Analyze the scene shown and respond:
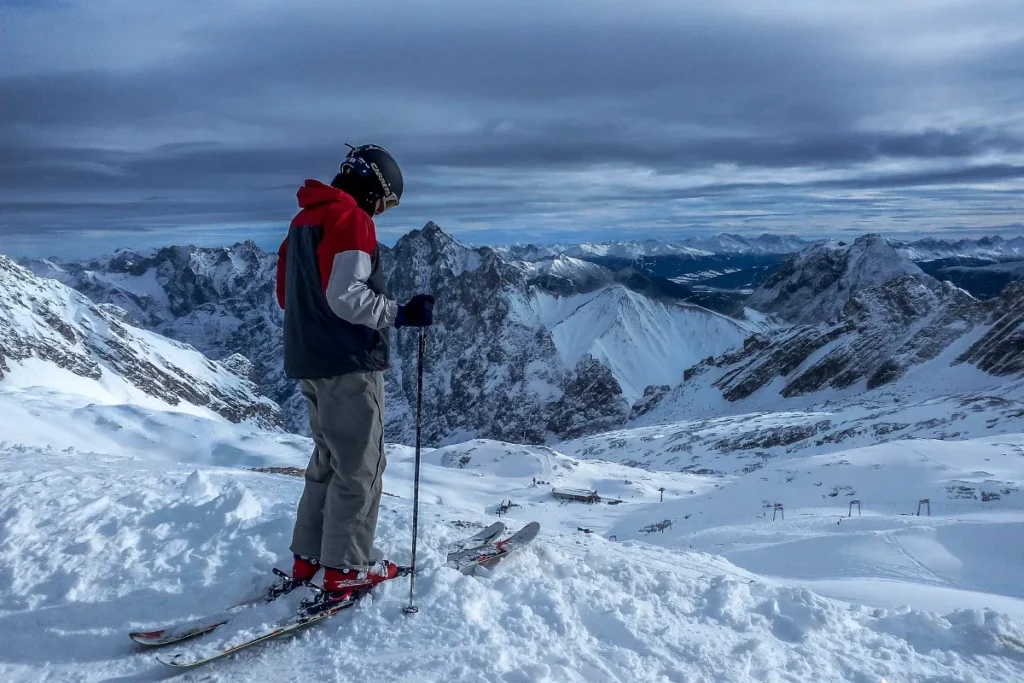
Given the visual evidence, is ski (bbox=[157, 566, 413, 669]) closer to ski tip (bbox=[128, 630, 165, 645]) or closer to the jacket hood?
ski tip (bbox=[128, 630, 165, 645])

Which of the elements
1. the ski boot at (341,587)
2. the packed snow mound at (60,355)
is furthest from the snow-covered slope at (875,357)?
the packed snow mound at (60,355)

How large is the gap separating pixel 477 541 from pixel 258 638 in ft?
8.20

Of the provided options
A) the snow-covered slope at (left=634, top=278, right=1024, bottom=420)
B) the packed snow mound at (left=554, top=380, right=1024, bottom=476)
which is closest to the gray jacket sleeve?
the packed snow mound at (left=554, top=380, right=1024, bottom=476)

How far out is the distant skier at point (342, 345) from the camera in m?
5.30

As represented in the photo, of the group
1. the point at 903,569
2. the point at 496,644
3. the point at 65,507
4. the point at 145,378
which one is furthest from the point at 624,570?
the point at 145,378

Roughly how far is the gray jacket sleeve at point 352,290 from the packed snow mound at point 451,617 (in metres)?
2.35

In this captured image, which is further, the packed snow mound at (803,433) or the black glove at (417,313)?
the packed snow mound at (803,433)

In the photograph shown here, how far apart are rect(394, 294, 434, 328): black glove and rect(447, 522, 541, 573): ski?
227 cm

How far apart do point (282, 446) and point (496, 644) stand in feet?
141

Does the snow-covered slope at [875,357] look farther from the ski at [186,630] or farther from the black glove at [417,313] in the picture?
the ski at [186,630]

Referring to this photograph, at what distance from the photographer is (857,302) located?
496 ft

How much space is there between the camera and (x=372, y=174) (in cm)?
575

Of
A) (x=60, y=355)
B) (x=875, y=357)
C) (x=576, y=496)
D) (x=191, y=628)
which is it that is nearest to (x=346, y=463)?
(x=191, y=628)

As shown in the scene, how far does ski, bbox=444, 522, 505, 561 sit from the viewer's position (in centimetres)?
693
